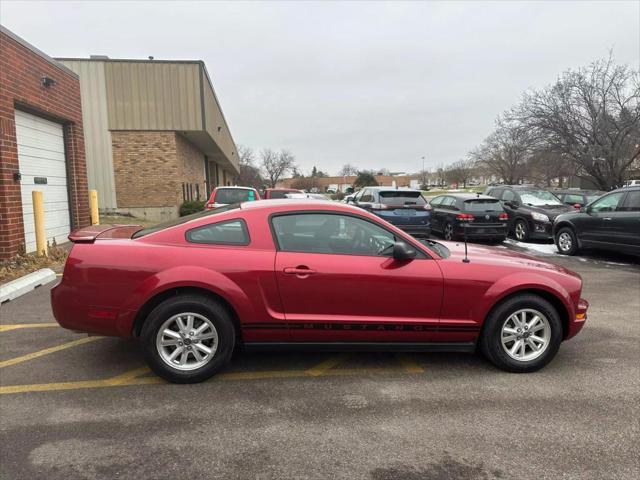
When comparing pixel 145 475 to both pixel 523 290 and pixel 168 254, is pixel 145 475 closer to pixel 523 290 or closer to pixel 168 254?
pixel 168 254

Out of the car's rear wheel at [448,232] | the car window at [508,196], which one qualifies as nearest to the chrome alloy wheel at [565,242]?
the car's rear wheel at [448,232]

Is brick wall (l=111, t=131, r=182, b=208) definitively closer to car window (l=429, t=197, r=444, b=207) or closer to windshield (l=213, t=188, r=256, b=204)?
windshield (l=213, t=188, r=256, b=204)

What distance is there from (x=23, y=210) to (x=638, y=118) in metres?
22.8

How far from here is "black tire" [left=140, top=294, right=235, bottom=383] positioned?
365cm

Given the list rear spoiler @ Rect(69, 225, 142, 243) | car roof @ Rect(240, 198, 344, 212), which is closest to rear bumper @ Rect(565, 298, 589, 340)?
car roof @ Rect(240, 198, 344, 212)

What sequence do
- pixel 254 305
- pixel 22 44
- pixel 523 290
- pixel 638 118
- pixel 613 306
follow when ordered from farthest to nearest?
pixel 638 118, pixel 22 44, pixel 613 306, pixel 523 290, pixel 254 305

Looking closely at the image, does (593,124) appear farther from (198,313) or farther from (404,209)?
(198,313)

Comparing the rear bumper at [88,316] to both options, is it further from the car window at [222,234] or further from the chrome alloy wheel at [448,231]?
the chrome alloy wheel at [448,231]

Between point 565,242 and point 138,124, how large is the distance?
1572cm

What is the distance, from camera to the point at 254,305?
3.72 meters

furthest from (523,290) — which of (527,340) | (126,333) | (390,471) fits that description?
(126,333)

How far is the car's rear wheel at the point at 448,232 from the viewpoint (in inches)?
502

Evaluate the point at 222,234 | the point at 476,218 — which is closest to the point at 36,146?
the point at 222,234

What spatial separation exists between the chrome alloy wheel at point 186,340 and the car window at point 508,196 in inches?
491
